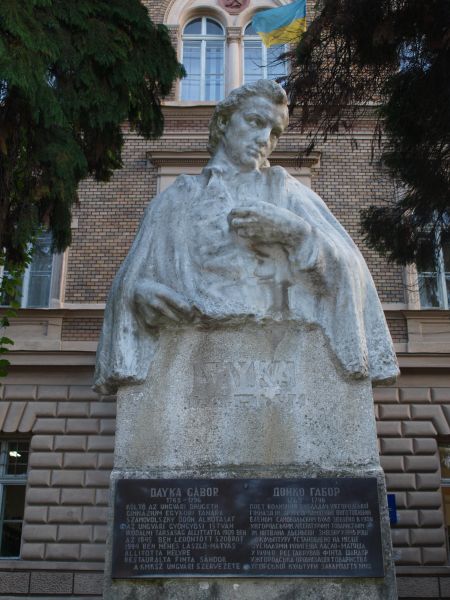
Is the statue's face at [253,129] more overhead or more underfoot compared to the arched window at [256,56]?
more underfoot

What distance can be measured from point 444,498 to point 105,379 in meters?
10.2

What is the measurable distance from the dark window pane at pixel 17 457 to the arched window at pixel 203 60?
309 inches

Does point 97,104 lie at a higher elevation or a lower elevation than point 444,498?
higher

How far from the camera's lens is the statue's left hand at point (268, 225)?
338 cm

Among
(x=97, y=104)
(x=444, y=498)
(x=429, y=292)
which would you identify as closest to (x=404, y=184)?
(x=97, y=104)

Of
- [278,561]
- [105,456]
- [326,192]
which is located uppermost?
[326,192]

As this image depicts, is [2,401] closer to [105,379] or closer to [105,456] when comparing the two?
[105,456]

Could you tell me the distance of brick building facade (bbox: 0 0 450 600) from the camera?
38.1ft

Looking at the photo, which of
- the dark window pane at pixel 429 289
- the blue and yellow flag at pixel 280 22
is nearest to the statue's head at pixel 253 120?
the blue and yellow flag at pixel 280 22

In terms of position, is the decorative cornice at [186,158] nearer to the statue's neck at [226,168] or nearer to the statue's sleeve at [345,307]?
the statue's neck at [226,168]

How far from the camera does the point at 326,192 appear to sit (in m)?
14.6

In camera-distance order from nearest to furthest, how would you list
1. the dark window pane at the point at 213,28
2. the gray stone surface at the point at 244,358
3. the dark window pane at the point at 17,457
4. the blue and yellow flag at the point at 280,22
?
the gray stone surface at the point at 244,358 → the dark window pane at the point at 17,457 → the blue and yellow flag at the point at 280,22 → the dark window pane at the point at 213,28

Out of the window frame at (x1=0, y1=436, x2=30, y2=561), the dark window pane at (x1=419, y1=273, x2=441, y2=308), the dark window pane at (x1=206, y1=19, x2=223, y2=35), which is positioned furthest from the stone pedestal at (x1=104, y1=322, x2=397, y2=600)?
the dark window pane at (x1=206, y1=19, x2=223, y2=35)

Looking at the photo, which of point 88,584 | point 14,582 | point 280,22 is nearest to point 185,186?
point 88,584
